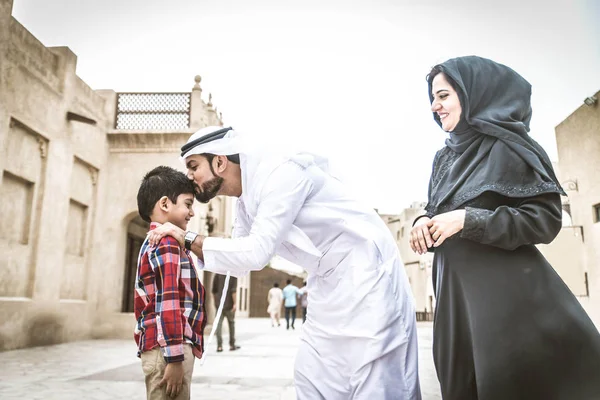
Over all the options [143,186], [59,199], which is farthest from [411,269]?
[143,186]

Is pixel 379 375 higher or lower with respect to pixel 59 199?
lower

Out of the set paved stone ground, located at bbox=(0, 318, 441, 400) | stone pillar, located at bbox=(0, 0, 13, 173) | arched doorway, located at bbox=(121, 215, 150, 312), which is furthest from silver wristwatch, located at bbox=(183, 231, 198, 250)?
arched doorway, located at bbox=(121, 215, 150, 312)

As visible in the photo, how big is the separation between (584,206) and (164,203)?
38.1ft

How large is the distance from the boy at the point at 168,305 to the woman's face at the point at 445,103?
130 cm

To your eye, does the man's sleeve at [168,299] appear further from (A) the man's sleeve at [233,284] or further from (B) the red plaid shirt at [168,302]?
(A) the man's sleeve at [233,284]

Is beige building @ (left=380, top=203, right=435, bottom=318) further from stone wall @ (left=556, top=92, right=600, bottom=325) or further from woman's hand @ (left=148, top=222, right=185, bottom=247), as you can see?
woman's hand @ (left=148, top=222, right=185, bottom=247)

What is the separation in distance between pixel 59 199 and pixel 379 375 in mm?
10072

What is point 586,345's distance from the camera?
4.85 ft

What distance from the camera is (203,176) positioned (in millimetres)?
2408

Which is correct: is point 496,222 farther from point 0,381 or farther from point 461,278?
point 0,381

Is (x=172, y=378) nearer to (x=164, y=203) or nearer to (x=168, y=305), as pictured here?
(x=168, y=305)

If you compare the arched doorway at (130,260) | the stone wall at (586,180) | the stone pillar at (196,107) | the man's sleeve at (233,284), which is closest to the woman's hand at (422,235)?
the man's sleeve at (233,284)

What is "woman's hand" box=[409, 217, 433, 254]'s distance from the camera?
1.65 m

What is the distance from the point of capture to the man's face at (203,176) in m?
2.39
